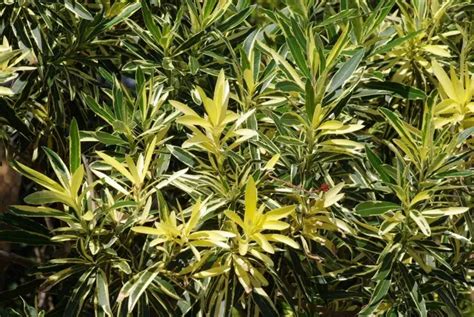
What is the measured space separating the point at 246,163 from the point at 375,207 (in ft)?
0.97

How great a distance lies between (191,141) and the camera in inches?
65.0

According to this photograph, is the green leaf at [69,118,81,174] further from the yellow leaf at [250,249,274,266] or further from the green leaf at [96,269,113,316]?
the yellow leaf at [250,249,274,266]

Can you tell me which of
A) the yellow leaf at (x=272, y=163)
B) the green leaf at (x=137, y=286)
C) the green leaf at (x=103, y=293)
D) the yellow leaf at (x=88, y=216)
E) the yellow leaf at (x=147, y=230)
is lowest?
→ the green leaf at (x=103, y=293)

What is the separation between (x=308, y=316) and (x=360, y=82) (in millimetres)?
593

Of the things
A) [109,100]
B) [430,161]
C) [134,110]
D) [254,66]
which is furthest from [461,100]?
[109,100]

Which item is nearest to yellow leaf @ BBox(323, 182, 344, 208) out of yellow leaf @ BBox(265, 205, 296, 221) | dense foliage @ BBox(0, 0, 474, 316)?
dense foliage @ BBox(0, 0, 474, 316)

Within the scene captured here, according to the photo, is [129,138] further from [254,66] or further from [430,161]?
[430,161]

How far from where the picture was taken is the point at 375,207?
170cm

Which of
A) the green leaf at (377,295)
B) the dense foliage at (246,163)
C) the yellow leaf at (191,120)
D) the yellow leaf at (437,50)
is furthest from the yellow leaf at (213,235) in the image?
the yellow leaf at (437,50)

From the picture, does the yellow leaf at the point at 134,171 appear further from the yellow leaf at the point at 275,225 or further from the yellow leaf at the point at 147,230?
the yellow leaf at the point at 275,225

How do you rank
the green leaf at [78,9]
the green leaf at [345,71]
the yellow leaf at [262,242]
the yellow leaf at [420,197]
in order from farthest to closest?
the green leaf at [78,9], the green leaf at [345,71], the yellow leaf at [420,197], the yellow leaf at [262,242]

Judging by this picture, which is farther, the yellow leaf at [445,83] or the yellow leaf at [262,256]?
the yellow leaf at [445,83]

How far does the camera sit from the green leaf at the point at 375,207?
5.56 ft

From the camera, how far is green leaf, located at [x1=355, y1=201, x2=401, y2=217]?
1.70 m
